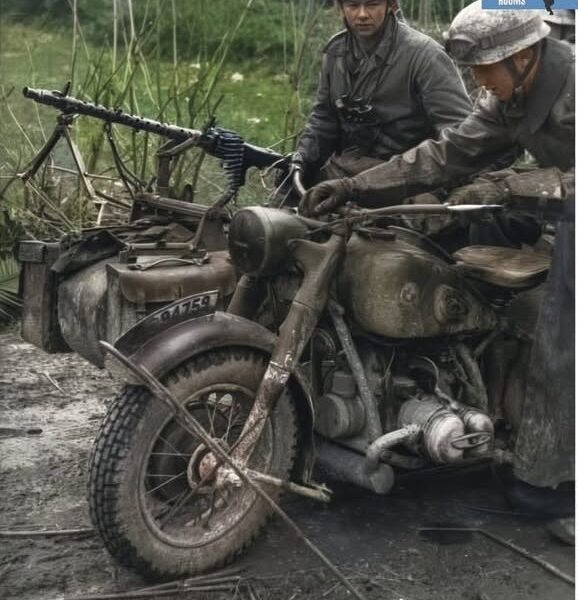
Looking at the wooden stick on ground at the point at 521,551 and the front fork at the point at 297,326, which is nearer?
the front fork at the point at 297,326

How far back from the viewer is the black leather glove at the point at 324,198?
149 inches

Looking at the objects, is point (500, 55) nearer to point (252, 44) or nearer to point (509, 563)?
point (509, 563)

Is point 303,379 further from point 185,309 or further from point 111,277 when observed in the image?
point 111,277

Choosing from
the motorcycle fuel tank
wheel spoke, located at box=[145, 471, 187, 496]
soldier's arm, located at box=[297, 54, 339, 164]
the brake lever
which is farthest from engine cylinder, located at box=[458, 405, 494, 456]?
soldier's arm, located at box=[297, 54, 339, 164]

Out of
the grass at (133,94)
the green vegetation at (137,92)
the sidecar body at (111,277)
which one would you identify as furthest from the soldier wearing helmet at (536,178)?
the grass at (133,94)

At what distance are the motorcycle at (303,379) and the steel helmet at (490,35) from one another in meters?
0.54

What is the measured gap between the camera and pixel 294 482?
371cm

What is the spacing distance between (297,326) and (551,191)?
2.97 ft

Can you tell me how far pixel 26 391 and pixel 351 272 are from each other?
249 cm

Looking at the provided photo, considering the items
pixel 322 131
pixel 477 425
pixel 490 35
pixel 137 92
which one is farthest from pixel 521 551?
pixel 137 92

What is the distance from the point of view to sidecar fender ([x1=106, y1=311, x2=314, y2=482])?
3.38 meters

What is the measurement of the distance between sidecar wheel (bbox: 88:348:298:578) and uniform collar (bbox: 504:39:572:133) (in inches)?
49.1

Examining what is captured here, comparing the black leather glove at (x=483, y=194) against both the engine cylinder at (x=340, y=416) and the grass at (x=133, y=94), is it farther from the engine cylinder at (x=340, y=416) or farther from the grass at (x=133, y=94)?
the grass at (x=133, y=94)

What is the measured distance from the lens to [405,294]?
12.1 feet
